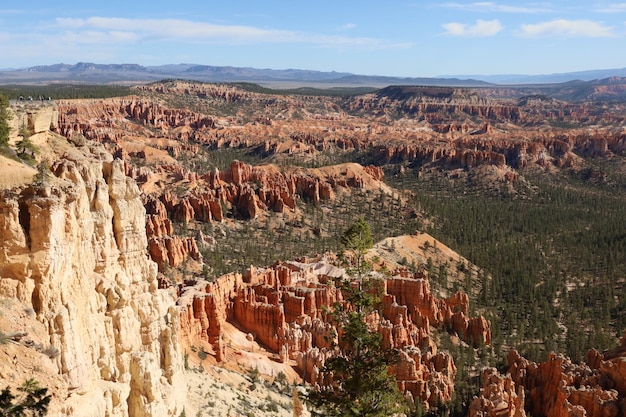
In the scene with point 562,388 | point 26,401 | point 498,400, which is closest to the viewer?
point 26,401

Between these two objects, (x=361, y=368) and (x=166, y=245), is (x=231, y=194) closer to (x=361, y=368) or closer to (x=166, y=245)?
(x=166, y=245)

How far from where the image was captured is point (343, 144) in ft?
465

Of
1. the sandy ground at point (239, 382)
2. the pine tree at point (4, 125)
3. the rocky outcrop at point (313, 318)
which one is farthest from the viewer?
the rocky outcrop at point (313, 318)

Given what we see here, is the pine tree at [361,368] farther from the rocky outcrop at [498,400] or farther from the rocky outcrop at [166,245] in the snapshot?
the rocky outcrop at [166,245]

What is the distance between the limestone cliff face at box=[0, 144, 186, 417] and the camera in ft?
38.4

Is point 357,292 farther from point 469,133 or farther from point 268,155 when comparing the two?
point 469,133

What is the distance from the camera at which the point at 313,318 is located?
37.4m

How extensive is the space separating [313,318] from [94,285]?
24.1 meters

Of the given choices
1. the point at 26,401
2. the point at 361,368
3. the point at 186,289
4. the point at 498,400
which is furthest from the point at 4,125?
the point at 498,400

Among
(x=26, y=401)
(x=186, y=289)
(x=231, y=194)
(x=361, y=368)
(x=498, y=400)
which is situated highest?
(x=26, y=401)

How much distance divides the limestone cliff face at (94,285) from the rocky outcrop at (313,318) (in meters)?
12.0

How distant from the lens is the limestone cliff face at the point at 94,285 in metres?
11.7

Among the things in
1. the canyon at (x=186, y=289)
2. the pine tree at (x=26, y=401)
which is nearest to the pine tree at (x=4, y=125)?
the canyon at (x=186, y=289)

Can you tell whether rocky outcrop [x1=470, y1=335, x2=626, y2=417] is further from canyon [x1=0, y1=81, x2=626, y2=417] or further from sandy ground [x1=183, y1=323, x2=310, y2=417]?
sandy ground [x1=183, y1=323, x2=310, y2=417]
